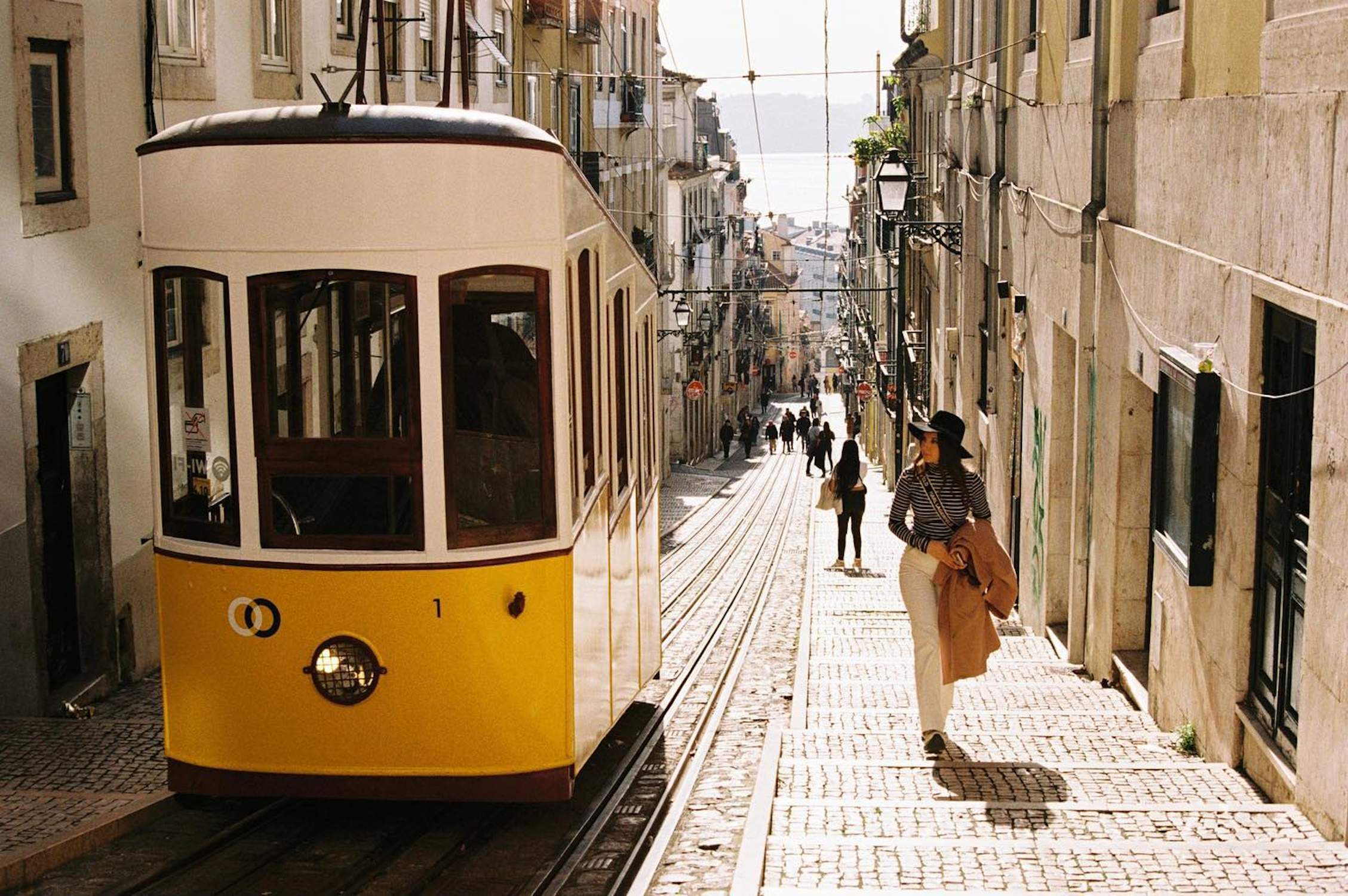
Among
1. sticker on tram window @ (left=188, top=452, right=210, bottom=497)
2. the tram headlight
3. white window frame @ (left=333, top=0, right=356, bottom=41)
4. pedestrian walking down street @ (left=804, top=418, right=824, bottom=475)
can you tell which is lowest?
pedestrian walking down street @ (left=804, top=418, right=824, bottom=475)

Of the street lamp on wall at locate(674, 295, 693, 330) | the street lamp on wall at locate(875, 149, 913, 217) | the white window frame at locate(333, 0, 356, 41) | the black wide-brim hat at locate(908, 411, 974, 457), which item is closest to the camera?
the black wide-brim hat at locate(908, 411, 974, 457)

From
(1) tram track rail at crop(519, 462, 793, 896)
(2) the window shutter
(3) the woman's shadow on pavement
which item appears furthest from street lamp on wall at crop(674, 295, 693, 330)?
(3) the woman's shadow on pavement

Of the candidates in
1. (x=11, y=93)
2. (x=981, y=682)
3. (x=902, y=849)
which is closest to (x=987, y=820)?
(x=902, y=849)

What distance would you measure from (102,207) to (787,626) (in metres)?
6.95

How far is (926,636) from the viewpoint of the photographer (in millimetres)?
7883

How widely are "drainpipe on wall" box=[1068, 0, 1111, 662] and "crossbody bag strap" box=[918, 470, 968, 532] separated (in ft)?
10.3

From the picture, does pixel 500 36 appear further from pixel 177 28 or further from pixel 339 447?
pixel 339 447

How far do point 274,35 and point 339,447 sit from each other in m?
9.83

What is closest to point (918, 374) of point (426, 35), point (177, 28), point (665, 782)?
point (426, 35)

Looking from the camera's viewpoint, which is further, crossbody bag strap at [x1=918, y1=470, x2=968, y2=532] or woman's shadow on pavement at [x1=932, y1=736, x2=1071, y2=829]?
crossbody bag strap at [x1=918, y1=470, x2=968, y2=532]

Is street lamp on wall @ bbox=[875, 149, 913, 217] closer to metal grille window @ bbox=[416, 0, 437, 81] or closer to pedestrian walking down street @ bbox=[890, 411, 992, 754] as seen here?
metal grille window @ bbox=[416, 0, 437, 81]

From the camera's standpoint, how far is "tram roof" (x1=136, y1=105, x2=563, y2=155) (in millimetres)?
6016

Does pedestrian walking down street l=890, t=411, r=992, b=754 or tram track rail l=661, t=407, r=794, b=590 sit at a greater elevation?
pedestrian walking down street l=890, t=411, r=992, b=754

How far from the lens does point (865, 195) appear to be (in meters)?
58.8
